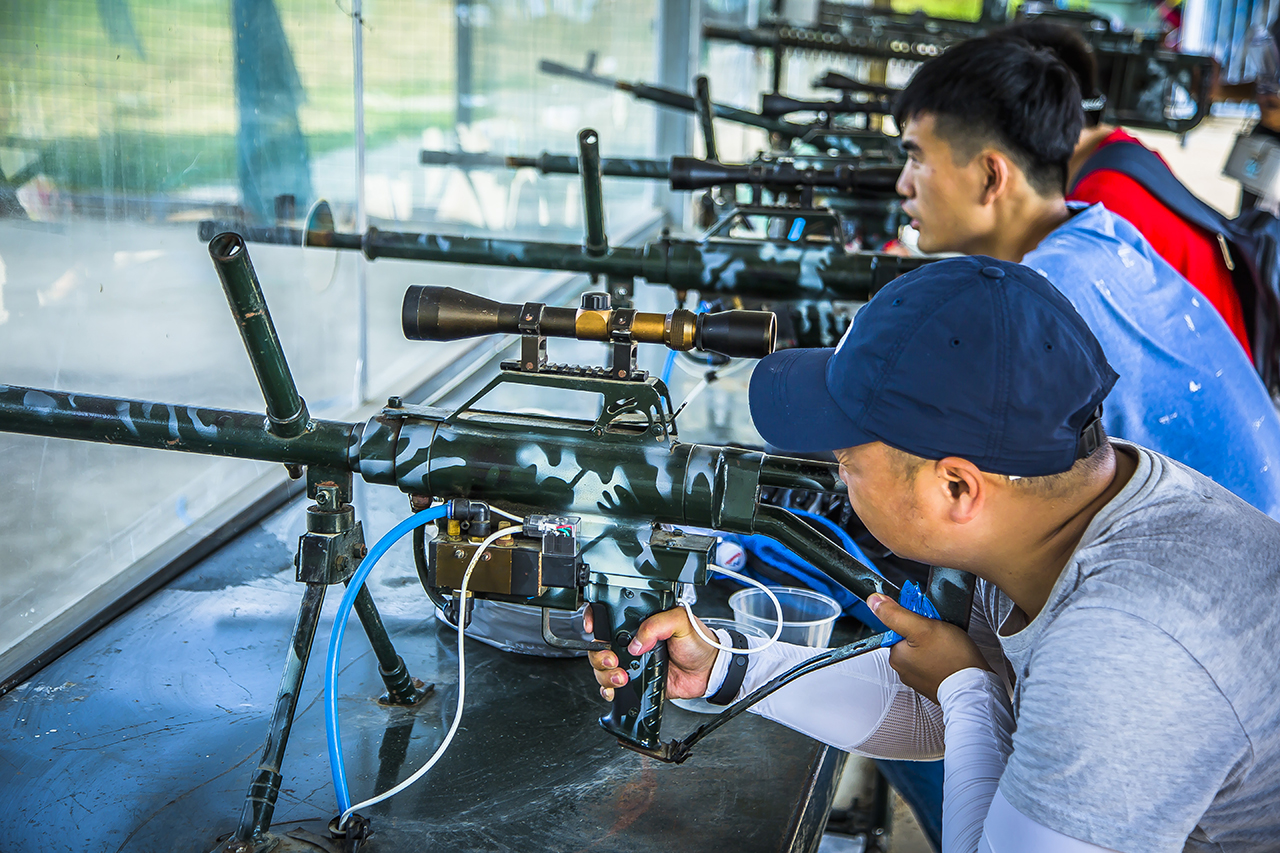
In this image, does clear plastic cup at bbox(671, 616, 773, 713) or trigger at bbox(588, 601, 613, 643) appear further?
clear plastic cup at bbox(671, 616, 773, 713)

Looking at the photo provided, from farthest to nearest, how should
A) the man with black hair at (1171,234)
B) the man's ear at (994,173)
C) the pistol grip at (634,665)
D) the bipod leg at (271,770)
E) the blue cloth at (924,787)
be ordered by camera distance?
the man with black hair at (1171,234) < the man's ear at (994,173) < the blue cloth at (924,787) < the pistol grip at (634,665) < the bipod leg at (271,770)

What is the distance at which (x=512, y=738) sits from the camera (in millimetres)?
1191

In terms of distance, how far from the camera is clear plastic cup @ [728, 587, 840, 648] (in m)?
1.38

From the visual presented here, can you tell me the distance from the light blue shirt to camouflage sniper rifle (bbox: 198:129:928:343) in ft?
1.09

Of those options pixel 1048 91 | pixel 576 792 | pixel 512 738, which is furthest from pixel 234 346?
pixel 1048 91

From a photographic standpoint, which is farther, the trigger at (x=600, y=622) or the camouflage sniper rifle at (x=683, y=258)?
the camouflage sniper rifle at (x=683, y=258)

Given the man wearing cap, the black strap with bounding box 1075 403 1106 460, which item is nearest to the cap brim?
the man wearing cap

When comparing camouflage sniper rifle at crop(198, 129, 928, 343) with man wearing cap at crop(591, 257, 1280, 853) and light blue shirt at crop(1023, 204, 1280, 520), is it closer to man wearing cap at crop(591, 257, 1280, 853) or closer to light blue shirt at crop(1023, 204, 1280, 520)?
light blue shirt at crop(1023, 204, 1280, 520)

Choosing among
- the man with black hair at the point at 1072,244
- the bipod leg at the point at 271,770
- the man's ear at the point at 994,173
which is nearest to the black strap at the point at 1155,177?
the man with black hair at the point at 1072,244

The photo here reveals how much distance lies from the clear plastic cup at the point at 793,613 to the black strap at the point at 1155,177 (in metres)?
1.43

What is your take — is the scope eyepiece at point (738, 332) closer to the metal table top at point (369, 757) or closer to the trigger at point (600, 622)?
the trigger at point (600, 622)

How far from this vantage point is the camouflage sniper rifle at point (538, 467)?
1.02 m

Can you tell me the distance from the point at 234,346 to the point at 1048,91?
1499 millimetres

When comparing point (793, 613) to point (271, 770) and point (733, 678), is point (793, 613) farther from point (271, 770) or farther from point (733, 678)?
point (271, 770)
